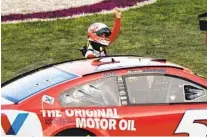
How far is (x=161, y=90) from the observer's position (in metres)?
9.03

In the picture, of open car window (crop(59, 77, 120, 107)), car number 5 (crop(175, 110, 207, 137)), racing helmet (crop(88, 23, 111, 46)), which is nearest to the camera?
open car window (crop(59, 77, 120, 107))

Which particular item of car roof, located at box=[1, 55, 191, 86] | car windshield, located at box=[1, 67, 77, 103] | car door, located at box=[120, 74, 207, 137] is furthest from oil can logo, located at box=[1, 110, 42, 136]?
car door, located at box=[120, 74, 207, 137]

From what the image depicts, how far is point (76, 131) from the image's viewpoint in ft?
27.7

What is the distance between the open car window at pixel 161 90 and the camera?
884cm

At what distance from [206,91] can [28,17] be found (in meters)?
12.8

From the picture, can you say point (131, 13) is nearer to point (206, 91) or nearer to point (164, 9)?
point (164, 9)

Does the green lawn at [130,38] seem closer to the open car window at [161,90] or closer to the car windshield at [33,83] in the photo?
the car windshield at [33,83]

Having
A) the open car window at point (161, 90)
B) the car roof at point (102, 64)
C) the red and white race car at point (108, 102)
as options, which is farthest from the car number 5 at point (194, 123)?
the car roof at point (102, 64)

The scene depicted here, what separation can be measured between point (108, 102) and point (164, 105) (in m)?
0.75

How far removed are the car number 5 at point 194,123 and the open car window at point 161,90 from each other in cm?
22

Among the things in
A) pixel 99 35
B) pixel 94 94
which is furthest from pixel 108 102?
pixel 99 35

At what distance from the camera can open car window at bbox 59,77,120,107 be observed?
8594 mm

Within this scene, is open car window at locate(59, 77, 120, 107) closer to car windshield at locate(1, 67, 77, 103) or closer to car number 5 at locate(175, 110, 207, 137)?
car windshield at locate(1, 67, 77, 103)

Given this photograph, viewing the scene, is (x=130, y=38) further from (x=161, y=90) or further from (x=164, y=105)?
(x=164, y=105)
